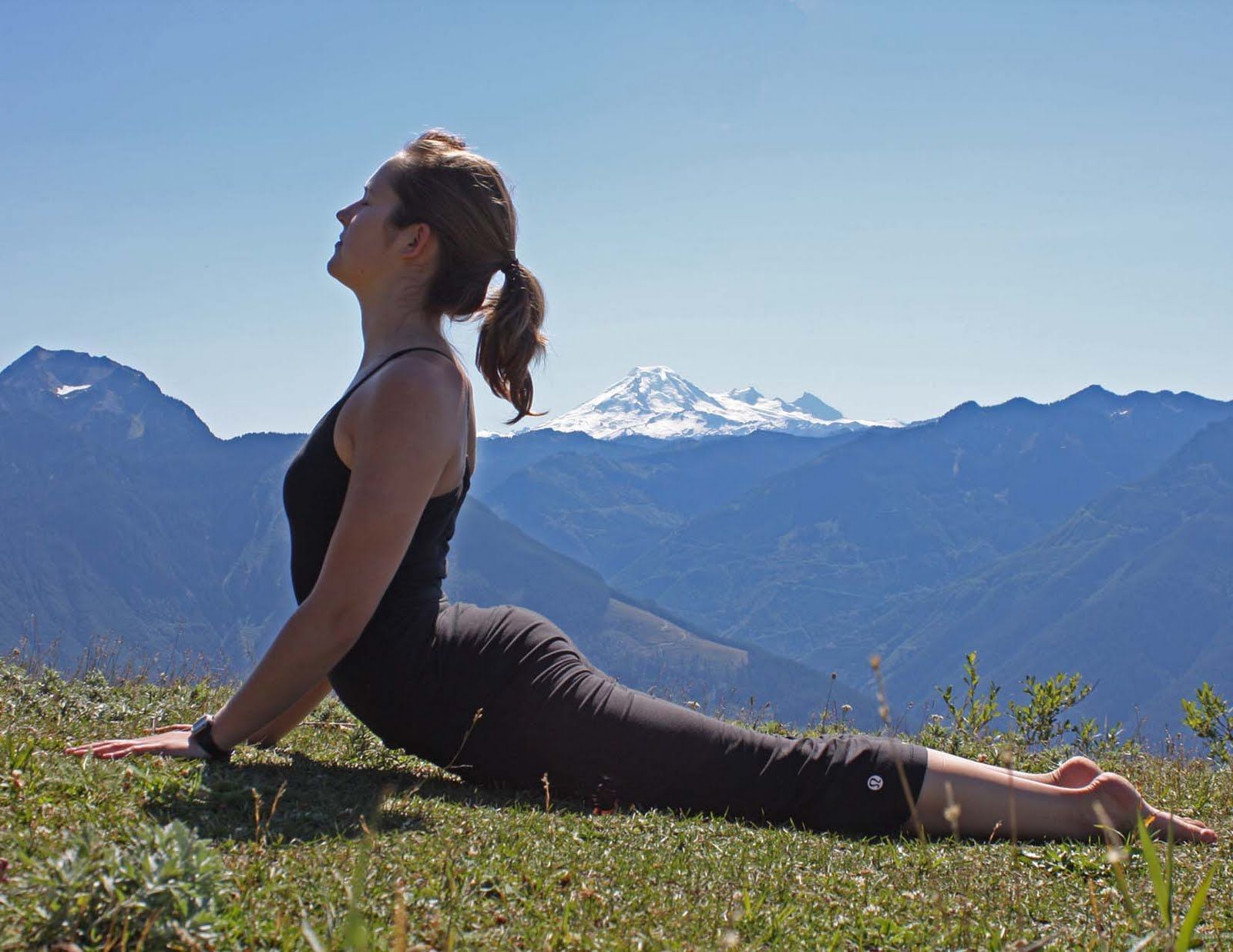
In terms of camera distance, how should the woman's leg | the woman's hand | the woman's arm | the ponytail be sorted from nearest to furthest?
1. the woman's arm
2. the woman's hand
3. the woman's leg
4. the ponytail

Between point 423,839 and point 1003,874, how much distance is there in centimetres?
226

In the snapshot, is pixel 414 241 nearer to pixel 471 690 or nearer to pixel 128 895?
pixel 471 690

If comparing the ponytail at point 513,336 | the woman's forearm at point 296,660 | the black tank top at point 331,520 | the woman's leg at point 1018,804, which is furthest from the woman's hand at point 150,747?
the woman's leg at point 1018,804

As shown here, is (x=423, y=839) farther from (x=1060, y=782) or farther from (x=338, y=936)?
(x=1060, y=782)

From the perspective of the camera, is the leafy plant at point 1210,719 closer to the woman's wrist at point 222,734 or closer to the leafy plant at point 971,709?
the leafy plant at point 971,709

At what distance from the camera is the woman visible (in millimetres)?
4699

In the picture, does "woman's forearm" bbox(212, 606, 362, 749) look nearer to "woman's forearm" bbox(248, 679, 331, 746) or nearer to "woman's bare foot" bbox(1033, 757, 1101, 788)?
"woman's forearm" bbox(248, 679, 331, 746)

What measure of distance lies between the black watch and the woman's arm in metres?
0.21

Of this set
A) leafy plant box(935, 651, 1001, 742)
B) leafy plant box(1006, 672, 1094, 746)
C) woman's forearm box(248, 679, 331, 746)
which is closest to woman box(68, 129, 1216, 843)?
woman's forearm box(248, 679, 331, 746)

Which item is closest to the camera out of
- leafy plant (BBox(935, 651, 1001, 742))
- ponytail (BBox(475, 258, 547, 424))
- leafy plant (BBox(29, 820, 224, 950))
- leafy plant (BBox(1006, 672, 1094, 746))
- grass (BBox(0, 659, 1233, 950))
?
leafy plant (BBox(29, 820, 224, 950))

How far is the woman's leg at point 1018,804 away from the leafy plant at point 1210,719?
231 inches

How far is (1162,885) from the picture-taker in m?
1.98

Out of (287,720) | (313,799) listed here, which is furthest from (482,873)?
(287,720)

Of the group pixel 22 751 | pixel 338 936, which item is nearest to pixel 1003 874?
pixel 338 936
